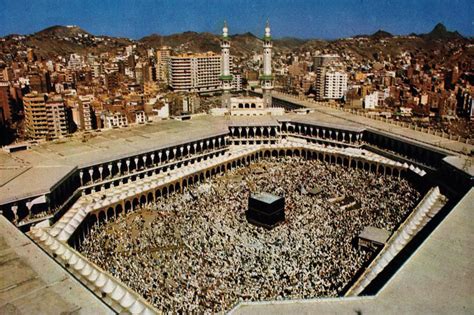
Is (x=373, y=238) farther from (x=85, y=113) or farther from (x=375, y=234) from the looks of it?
(x=85, y=113)

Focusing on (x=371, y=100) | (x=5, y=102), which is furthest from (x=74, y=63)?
(x=371, y=100)

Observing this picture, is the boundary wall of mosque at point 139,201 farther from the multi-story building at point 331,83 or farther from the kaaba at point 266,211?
the multi-story building at point 331,83

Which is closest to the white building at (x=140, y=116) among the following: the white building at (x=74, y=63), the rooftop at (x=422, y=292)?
the rooftop at (x=422, y=292)

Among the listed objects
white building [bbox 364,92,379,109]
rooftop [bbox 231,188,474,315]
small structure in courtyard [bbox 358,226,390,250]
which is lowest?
small structure in courtyard [bbox 358,226,390,250]

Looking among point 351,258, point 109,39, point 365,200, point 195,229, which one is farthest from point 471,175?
point 109,39

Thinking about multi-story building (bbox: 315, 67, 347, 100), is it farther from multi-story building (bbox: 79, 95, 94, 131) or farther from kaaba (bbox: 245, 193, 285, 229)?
kaaba (bbox: 245, 193, 285, 229)

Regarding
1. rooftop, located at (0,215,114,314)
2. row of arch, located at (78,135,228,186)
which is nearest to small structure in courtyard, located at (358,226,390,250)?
rooftop, located at (0,215,114,314)

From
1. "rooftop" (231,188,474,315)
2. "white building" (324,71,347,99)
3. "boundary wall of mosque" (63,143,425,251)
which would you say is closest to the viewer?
"rooftop" (231,188,474,315)
